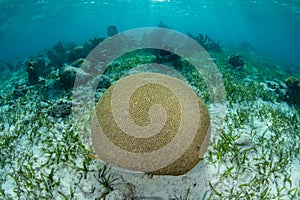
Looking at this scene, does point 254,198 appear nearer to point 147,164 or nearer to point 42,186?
point 147,164

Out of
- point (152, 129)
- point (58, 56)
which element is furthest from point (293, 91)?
point (58, 56)

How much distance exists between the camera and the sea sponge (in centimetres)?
402

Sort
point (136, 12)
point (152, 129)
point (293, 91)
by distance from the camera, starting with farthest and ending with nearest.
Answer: point (136, 12)
point (293, 91)
point (152, 129)

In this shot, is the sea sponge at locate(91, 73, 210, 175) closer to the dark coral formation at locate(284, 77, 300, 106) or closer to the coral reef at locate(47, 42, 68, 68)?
the dark coral formation at locate(284, 77, 300, 106)

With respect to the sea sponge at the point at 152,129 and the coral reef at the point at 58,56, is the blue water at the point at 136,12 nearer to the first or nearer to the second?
the coral reef at the point at 58,56

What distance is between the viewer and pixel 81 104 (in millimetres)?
7340

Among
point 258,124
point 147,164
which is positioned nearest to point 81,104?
point 147,164

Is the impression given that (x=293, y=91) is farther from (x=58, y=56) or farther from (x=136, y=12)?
(x=136, y=12)

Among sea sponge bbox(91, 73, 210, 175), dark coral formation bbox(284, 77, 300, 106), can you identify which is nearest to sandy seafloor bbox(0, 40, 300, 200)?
sea sponge bbox(91, 73, 210, 175)

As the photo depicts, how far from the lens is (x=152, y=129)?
13.8ft

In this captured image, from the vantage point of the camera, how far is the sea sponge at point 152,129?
13.2ft

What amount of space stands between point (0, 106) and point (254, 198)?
32.6 feet

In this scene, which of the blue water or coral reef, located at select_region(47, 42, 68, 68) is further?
the blue water

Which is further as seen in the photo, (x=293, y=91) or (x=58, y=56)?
(x=58, y=56)
